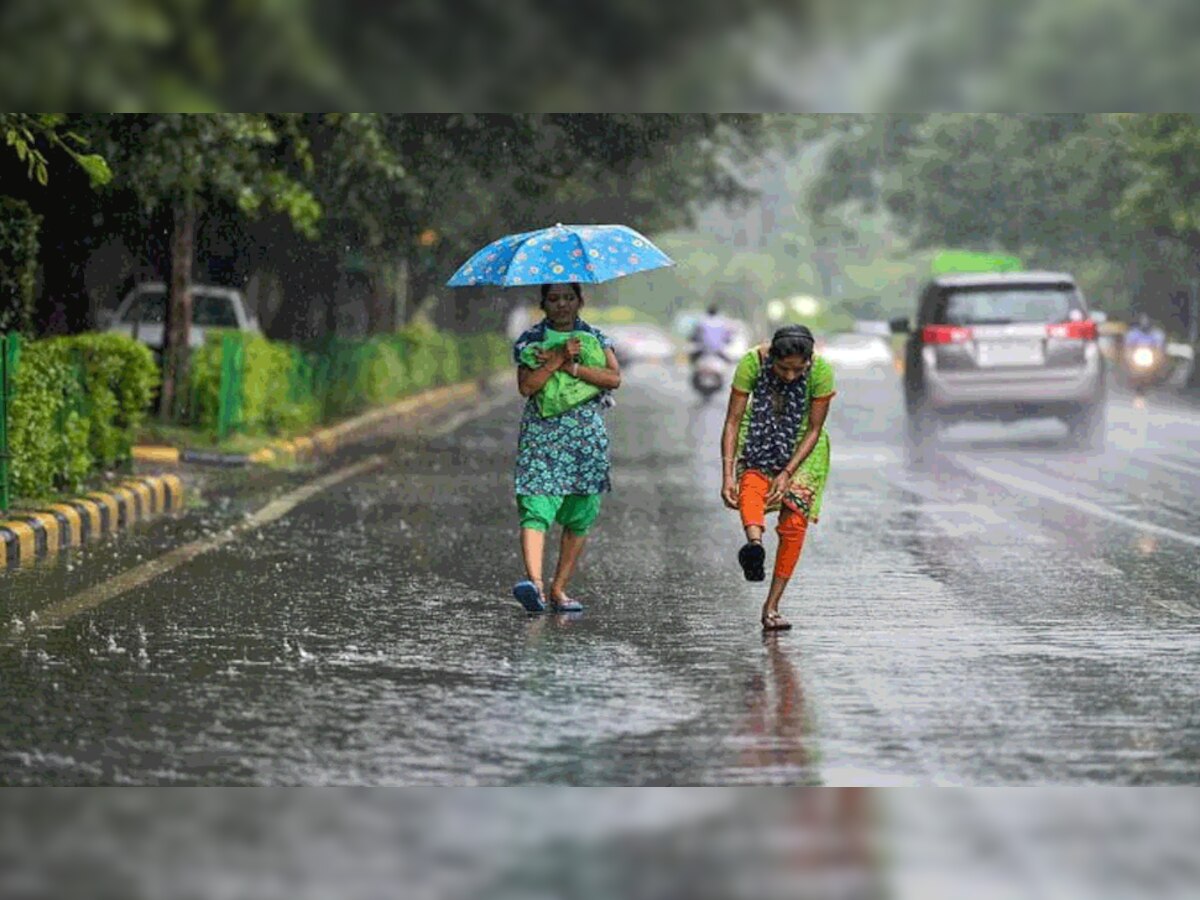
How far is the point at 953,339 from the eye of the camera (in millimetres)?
27266

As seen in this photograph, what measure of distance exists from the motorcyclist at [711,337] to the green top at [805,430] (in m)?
28.6

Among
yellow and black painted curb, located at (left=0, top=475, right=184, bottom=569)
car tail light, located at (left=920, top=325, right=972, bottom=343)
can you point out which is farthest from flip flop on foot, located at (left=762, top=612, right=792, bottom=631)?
car tail light, located at (left=920, top=325, right=972, bottom=343)

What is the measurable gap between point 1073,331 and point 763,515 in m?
16.0

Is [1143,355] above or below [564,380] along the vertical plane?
above

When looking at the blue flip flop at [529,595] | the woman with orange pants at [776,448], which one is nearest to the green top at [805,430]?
the woman with orange pants at [776,448]

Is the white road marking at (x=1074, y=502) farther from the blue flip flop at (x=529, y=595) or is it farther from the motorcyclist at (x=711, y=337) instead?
the motorcyclist at (x=711, y=337)

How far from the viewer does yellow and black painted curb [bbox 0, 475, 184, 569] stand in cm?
1530

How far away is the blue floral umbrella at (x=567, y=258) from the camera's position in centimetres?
1204

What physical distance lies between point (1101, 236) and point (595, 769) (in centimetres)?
5686

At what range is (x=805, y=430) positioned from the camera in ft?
38.4

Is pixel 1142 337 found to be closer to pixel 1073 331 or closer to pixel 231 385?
pixel 1073 331

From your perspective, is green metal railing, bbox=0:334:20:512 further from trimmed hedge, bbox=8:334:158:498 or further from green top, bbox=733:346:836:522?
green top, bbox=733:346:836:522

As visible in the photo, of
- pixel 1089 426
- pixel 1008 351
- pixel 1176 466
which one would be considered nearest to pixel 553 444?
pixel 1176 466
